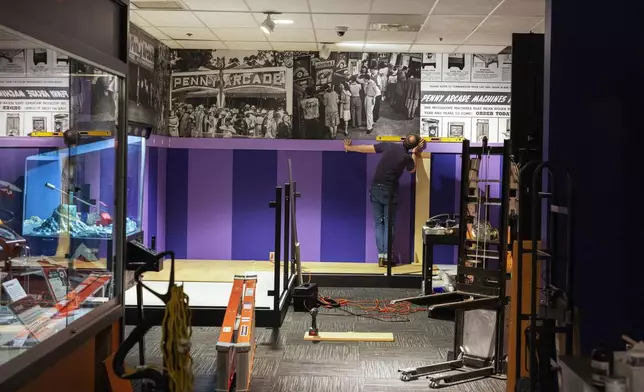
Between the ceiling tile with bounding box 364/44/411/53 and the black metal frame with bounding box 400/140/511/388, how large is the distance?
3879 mm

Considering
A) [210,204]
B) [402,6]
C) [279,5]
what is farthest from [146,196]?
[402,6]

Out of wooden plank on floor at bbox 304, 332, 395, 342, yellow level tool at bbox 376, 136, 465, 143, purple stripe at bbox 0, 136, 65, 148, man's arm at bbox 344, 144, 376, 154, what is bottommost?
wooden plank on floor at bbox 304, 332, 395, 342

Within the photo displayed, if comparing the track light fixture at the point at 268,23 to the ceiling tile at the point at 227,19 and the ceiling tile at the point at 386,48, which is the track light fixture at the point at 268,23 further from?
the ceiling tile at the point at 386,48

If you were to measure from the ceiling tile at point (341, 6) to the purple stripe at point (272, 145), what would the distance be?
2.43m

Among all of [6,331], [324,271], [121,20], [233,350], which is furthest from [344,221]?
[6,331]

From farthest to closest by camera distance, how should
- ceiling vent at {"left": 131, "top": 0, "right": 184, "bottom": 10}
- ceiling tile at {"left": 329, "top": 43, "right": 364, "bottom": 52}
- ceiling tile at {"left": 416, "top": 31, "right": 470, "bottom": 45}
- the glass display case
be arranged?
ceiling tile at {"left": 329, "top": 43, "right": 364, "bottom": 52}, ceiling tile at {"left": 416, "top": 31, "right": 470, "bottom": 45}, ceiling vent at {"left": 131, "top": 0, "right": 184, "bottom": 10}, the glass display case

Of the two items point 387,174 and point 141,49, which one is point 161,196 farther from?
point 387,174

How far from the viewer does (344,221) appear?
9070mm

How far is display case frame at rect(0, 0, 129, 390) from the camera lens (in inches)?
104

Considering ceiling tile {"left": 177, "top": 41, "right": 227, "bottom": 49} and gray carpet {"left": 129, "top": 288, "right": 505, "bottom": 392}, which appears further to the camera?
ceiling tile {"left": 177, "top": 41, "right": 227, "bottom": 49}

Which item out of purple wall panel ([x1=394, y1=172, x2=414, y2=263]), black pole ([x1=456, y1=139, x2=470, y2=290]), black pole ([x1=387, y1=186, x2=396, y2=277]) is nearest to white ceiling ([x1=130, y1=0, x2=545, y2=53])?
purple wall panel ([x1=394, y1=172, x2=414, y2=263])

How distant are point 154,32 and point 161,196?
2.19 metres

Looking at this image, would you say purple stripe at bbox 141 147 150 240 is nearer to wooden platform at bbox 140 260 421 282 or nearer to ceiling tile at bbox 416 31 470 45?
wooden platform at bbox 140 260 421 282

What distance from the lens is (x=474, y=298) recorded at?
15.7ft
